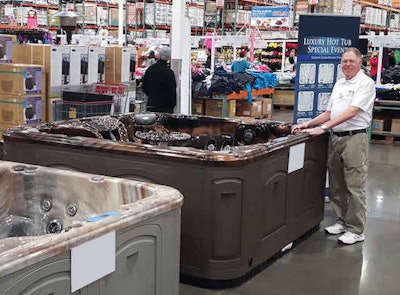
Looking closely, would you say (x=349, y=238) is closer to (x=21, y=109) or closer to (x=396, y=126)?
(x=21, y=109)

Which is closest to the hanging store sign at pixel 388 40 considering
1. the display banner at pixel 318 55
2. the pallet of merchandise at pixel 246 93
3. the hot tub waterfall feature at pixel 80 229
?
the pallet of merchandise at pixel 246 93

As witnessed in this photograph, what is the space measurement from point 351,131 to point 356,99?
0.29 metres

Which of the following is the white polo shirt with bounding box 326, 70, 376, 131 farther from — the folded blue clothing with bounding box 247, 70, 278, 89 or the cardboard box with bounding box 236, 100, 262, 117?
the folded blue clothing with bounding box 247, 70, 278, 89

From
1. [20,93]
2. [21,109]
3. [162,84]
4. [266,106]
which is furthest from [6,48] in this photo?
[266,106]

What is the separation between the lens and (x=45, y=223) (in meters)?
3.47

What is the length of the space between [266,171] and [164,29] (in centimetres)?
1191

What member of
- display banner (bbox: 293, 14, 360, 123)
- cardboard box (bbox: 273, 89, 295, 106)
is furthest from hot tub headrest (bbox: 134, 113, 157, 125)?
cardboard box (bbox: 273, 89, 295, 106)

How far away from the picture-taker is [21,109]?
705 cm

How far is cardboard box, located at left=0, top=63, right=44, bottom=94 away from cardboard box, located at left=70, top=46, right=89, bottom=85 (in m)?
0.56

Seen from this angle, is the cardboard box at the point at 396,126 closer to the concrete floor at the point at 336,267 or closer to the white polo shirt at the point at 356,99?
the concrete floor at the point at 336,267

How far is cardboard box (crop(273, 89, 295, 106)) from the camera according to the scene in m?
14.8

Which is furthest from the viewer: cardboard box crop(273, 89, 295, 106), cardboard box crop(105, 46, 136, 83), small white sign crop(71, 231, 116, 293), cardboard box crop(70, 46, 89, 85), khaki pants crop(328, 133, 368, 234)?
cardboard box crop(273, 89, 295, 106)

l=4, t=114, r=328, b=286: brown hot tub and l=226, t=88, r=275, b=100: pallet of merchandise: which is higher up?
l=226, t=88, r=275, b=100: pallet of merchandise

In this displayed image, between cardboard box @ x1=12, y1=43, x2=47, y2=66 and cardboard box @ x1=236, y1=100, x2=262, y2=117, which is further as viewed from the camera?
cardboard box @ x1=236, y1=100, x2=262, y2=117
